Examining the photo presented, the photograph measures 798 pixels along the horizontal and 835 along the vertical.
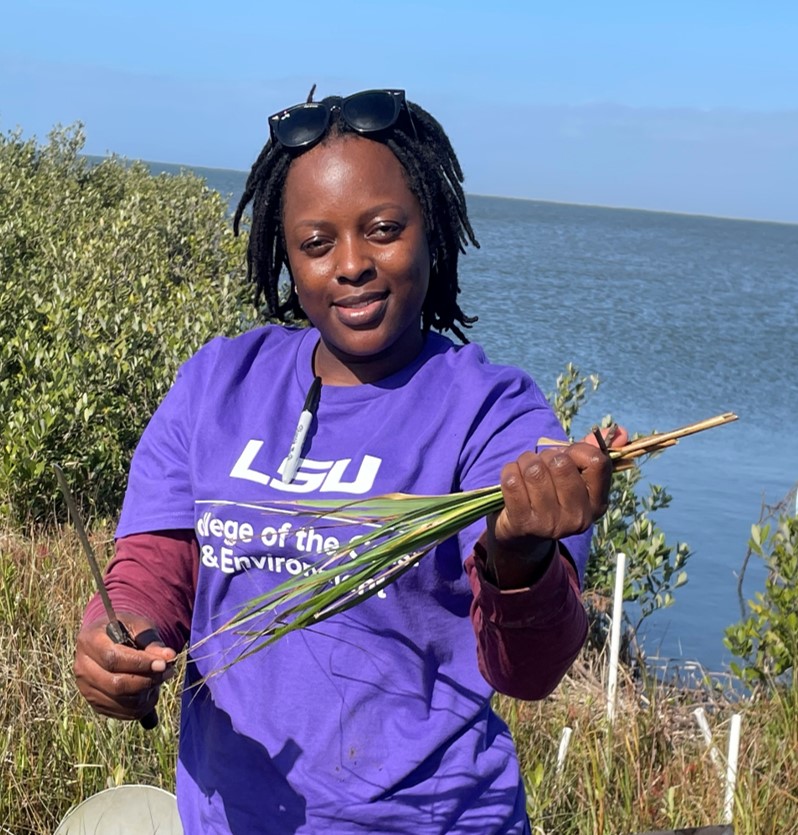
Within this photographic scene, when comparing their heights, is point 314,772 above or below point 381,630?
below

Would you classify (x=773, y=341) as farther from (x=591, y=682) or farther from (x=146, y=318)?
(x=591, y=682)

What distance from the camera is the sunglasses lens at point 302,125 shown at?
209cm

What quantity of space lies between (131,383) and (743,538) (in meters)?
3.75

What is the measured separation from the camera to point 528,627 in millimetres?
1667

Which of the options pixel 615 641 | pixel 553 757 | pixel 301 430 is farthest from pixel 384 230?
pixel 615 641

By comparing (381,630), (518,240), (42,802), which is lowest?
(42,802)

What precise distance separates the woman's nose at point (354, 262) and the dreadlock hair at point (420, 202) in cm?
15

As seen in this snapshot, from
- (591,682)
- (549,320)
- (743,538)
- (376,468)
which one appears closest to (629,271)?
(549,320)

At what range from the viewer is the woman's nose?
2.02 m

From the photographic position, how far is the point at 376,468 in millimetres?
1889

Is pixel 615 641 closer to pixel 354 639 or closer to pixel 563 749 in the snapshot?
pixel 563 749

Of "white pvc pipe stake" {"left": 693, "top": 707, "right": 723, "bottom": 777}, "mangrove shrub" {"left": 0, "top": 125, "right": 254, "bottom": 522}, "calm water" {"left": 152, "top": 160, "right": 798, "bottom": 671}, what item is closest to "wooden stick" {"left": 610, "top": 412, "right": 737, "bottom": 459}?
"white pvc pipe stake" {"left": 693, "top": 707, "right": 723, "bottom": 777}

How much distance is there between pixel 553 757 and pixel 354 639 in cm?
176

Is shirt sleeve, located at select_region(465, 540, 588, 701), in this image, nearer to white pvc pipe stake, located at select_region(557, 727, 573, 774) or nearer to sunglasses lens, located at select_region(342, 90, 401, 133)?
sunglasses lens, located at select_region(342, 90, 401, 133)
